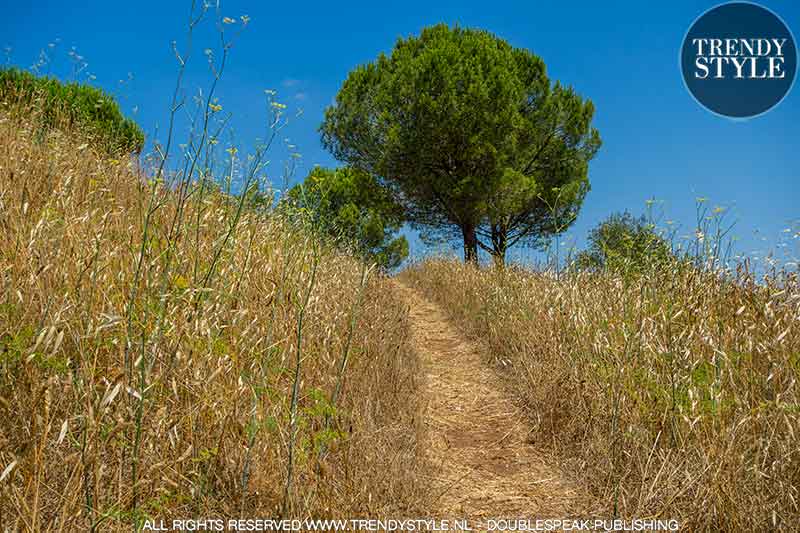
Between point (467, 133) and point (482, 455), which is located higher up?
point (467, 133)

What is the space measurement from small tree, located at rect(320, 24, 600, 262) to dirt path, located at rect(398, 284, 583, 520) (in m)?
7.42

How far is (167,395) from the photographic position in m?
2.92

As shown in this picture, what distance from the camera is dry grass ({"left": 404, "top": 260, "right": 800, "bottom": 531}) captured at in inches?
120

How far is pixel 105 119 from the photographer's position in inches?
444

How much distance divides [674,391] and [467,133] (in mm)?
12532

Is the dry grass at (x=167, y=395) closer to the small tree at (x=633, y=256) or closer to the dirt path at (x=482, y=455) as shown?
the dirt path at (x=482, y=455)

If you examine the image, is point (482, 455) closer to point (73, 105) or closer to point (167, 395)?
point (167, 395)

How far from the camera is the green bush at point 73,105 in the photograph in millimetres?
8992

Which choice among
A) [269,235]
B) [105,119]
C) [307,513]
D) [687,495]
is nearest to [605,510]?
[687,495]

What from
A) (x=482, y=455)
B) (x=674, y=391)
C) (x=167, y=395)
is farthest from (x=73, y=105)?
(x=674, y=391)

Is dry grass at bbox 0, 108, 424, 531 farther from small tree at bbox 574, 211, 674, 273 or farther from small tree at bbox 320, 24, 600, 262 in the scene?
small tree at bbox 320, 24, 600, 262

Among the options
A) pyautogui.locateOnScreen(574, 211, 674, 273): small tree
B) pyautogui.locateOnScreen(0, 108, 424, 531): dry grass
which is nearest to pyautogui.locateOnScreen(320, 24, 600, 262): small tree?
pyautogui.locateOnScreen(574, 211, 674, 273): small tree

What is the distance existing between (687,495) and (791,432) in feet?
2.25

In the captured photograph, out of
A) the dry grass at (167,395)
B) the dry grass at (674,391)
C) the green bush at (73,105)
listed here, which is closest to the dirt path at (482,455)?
the dry grass at (674,391)
